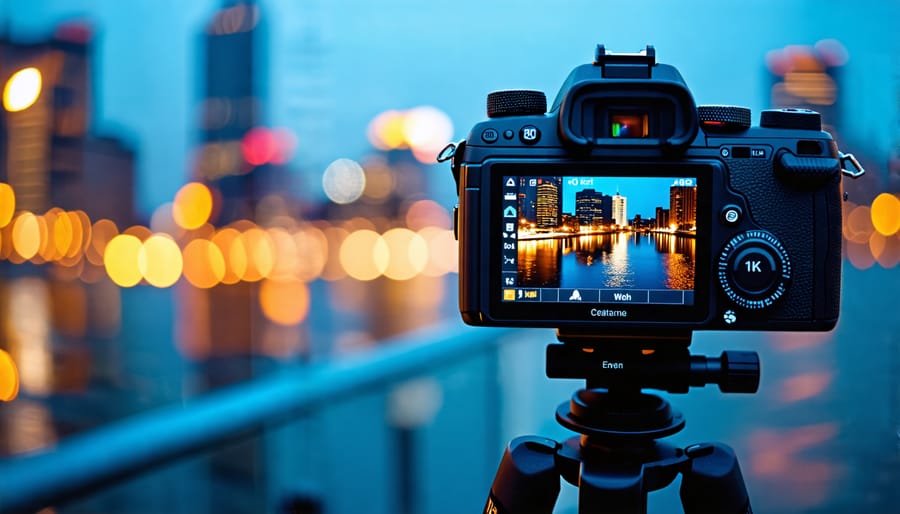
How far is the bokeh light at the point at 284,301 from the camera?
7.21ft

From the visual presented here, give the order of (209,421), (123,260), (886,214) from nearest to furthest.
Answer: (209,421)
(886,214)
(123,260)

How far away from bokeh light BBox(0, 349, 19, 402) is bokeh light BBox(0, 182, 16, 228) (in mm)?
419

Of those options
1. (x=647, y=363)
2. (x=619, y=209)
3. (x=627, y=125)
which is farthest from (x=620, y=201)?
(x=647, y=363)

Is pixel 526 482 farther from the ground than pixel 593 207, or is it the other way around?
pixel 593 207

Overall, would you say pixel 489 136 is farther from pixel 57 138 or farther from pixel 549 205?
pixel 57 138

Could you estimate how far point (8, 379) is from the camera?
1928 mm

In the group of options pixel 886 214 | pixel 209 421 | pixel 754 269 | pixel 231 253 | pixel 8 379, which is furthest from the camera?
pixel 231 253

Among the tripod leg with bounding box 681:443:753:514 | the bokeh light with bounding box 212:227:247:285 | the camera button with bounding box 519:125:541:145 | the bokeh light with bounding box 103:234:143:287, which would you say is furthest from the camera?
the bokeh light with bounding box 103:234:143:287

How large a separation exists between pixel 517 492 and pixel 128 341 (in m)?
1.77

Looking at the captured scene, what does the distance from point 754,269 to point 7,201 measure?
211 centimetres

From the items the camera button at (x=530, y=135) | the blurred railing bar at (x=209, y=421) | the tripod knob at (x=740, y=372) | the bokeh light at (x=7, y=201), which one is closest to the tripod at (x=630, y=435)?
the tripod knob at (x=740, y=372)

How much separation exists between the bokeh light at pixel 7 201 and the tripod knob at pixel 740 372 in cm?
206

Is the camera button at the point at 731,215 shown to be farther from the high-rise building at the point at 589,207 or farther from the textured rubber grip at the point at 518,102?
the textured rubber grip at the point at 518,102

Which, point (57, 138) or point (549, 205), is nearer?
point (549, 205)
